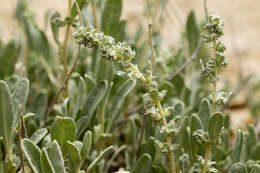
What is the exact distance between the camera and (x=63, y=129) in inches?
46.3

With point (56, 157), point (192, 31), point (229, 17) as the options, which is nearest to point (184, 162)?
point (56, 157)

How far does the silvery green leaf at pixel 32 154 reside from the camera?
1.09 m

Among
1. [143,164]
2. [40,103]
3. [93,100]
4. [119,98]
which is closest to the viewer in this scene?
[143,164]

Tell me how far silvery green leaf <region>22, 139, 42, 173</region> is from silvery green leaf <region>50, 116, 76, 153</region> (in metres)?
0.09

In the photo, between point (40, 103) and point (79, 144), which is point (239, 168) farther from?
point (40, 103)

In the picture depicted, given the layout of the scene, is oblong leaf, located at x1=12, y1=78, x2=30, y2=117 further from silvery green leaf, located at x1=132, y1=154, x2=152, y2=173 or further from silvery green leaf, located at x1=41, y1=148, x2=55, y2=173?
silvery green leaf, located at x1=132, y1=154, x2=152, y2=173

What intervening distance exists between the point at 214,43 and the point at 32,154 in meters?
0.57

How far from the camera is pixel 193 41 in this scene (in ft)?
6.39

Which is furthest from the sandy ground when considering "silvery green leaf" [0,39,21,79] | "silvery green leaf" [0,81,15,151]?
"silvery green leaf" [0,81,15,151]

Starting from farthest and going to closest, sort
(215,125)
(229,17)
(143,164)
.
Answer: (229,17) → (143,164) → (215,125)

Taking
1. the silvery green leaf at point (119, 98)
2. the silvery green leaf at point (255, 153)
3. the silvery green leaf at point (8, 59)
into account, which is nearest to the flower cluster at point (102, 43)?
the silvery green leaf at point (119, 98)

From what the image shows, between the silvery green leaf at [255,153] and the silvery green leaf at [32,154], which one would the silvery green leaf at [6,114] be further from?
the silvery green leaf at [255,153]

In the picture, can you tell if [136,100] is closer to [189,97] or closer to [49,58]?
[189,97]

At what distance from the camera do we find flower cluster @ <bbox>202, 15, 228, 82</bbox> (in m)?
1.06
